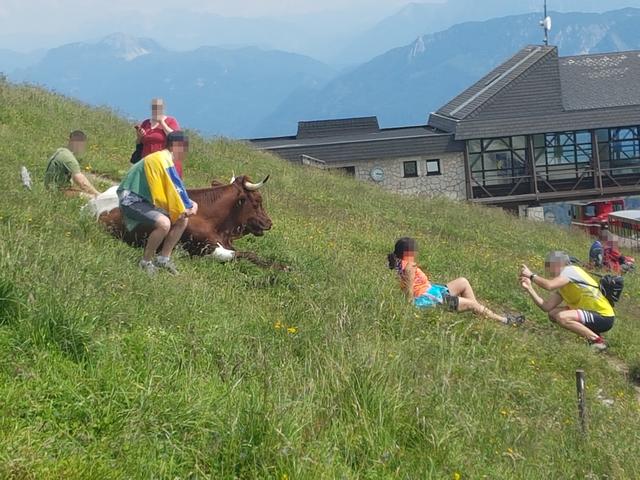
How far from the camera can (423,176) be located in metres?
41.2

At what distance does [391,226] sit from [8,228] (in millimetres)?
11569

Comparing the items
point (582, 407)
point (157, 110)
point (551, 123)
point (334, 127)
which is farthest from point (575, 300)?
point (334, 127)

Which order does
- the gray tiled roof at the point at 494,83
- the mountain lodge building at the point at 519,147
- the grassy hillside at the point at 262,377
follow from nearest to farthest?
the grassy hillside at the point at 262,377 < the mountain lodge building at the point at 519,147 < the gray tiled roof at the point at 494,83

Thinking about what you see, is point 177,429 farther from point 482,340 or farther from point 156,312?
point 482,340

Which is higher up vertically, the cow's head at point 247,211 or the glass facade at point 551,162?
the cow's head at point 247,211

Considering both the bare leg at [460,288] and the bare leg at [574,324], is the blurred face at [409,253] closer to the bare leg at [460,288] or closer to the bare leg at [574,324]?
the bare leg at [460,288]

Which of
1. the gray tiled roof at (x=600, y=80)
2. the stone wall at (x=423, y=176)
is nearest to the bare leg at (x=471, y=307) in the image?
the stone wall at (x=423, y=176)

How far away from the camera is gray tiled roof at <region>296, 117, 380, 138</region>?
161ft

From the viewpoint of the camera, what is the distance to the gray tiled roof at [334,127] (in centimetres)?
4897

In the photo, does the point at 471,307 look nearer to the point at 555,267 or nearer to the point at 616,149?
the point at 555,267

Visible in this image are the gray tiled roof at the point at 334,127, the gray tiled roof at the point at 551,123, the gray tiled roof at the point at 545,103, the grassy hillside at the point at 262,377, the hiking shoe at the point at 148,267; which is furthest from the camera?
the gray tiled roof at the point at 334,127

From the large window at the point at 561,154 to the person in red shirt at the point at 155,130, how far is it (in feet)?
111

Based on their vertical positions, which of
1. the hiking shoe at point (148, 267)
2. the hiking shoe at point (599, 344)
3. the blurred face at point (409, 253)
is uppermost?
the hiking shoe at point (148, 267)

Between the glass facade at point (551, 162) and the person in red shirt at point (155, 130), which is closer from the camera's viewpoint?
the person in red shirt at point (155, 130)
